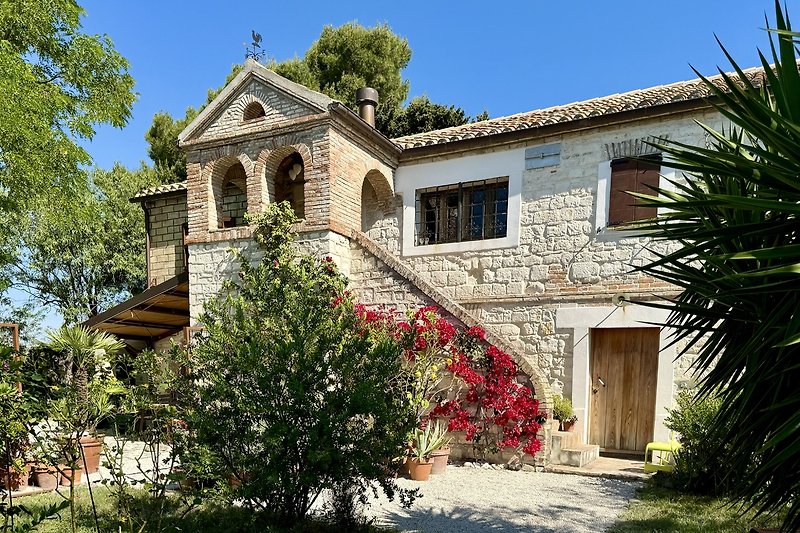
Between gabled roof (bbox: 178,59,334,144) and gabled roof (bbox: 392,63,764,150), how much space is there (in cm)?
216

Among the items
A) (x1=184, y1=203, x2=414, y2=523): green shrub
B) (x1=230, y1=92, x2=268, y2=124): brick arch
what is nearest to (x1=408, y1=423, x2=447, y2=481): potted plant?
(x1=184, y1=203, x2=414, y2=523): green shrub

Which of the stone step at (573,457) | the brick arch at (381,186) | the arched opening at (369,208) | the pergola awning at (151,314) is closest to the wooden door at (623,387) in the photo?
the stone step at (573,457)

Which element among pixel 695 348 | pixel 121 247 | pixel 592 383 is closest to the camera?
pixel 695 348

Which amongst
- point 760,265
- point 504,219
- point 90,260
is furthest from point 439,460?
point 90,260

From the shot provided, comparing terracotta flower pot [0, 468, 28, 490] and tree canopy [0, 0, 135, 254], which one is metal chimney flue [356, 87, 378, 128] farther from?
terracotta flower pot [0, 468, 28, 490]

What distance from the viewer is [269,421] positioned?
4.43 meters

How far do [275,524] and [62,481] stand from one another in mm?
4057

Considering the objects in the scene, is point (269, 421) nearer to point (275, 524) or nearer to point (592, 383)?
point (275, 524)

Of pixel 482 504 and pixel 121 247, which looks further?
pixel 121 247

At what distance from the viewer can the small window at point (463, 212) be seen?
10445 millimetres

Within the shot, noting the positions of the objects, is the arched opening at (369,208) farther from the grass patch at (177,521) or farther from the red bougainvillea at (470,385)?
the grass patch at (177,521)

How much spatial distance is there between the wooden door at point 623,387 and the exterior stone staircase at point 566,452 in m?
0.80

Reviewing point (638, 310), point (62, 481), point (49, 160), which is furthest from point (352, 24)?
point (62, 481)

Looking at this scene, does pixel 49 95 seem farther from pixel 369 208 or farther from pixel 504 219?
pixel 504 219
